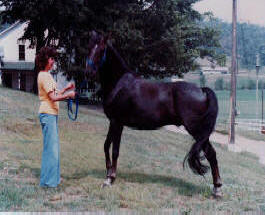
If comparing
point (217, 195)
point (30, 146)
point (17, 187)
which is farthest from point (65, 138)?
point (217, 195)

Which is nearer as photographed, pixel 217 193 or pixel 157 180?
pixel 217 193

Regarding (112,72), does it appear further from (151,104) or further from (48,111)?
(48,111)

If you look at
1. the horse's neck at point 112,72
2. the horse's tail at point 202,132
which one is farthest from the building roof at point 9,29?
the horse's tail at point 202,132

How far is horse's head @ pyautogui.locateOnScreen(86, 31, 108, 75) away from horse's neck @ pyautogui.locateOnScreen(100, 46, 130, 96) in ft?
1.12

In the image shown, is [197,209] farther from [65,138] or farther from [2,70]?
[2,70]

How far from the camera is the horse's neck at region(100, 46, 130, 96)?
700 centimetres

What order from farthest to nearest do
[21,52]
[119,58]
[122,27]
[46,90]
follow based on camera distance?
[21,52] < [122,27] < [119,58] < [46,90]

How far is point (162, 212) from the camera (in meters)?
5.34

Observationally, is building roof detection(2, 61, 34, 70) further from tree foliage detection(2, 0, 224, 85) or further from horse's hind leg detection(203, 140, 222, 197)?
horse's hind leg detection(203, 140, 222, 197)

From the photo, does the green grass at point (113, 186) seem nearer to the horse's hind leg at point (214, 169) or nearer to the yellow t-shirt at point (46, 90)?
the horse's hind leg at point (214, 169)

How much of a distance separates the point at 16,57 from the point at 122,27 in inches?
977

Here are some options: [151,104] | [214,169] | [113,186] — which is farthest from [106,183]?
[214,169]

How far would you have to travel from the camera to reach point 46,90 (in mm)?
6387

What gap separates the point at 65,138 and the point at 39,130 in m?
1.11
